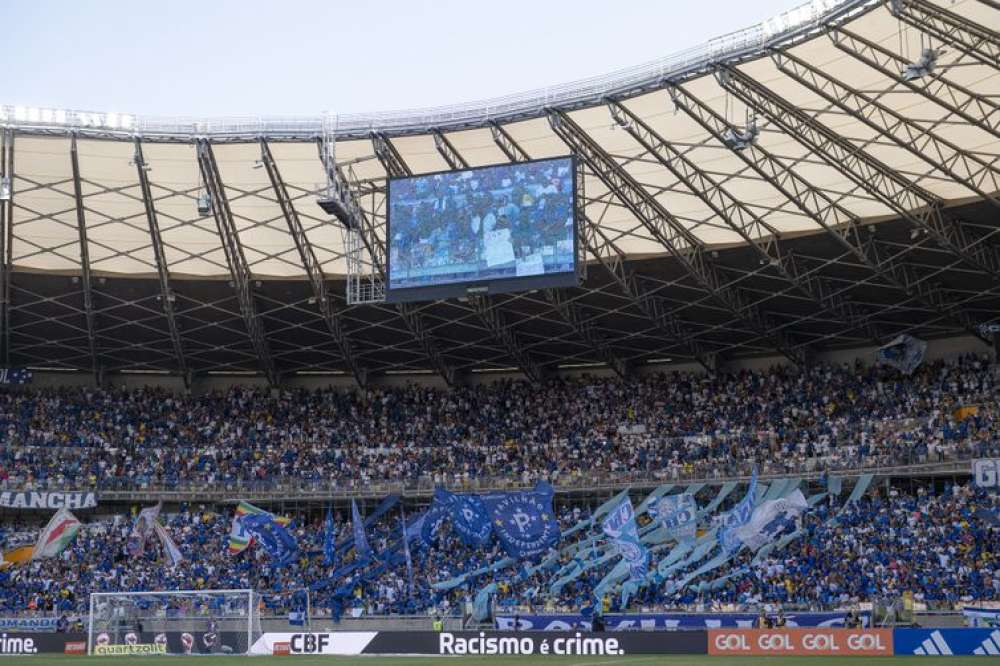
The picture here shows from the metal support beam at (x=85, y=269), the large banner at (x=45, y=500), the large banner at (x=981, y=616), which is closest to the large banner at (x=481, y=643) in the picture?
the large banner at (x=981, y=616)

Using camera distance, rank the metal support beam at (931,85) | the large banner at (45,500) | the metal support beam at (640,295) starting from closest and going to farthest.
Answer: the metal support beam at (931,85) < the metal support beam at (640,295) < the large banner at (45,500)

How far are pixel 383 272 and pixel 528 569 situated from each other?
13.4 meters

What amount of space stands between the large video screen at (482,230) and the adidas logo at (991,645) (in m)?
17.2

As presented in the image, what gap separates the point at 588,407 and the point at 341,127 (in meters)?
23.2

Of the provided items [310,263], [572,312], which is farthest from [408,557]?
[572,312]

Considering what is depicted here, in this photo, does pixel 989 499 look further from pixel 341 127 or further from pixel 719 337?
pixel 341 127

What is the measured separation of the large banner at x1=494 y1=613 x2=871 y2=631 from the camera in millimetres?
41812

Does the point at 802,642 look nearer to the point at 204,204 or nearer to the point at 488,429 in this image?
the point at 204,204

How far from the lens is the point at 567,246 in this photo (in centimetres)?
4231

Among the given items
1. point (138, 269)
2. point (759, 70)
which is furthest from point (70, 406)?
point (759, 70)

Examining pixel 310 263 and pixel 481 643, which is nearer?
pixel 481 643

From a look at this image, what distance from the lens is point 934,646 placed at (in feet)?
111

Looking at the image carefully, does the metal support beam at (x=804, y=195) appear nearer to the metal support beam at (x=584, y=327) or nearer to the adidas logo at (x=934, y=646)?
the metal support beam at (x=584, y=327)

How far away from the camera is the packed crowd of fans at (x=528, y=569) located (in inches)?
1705
